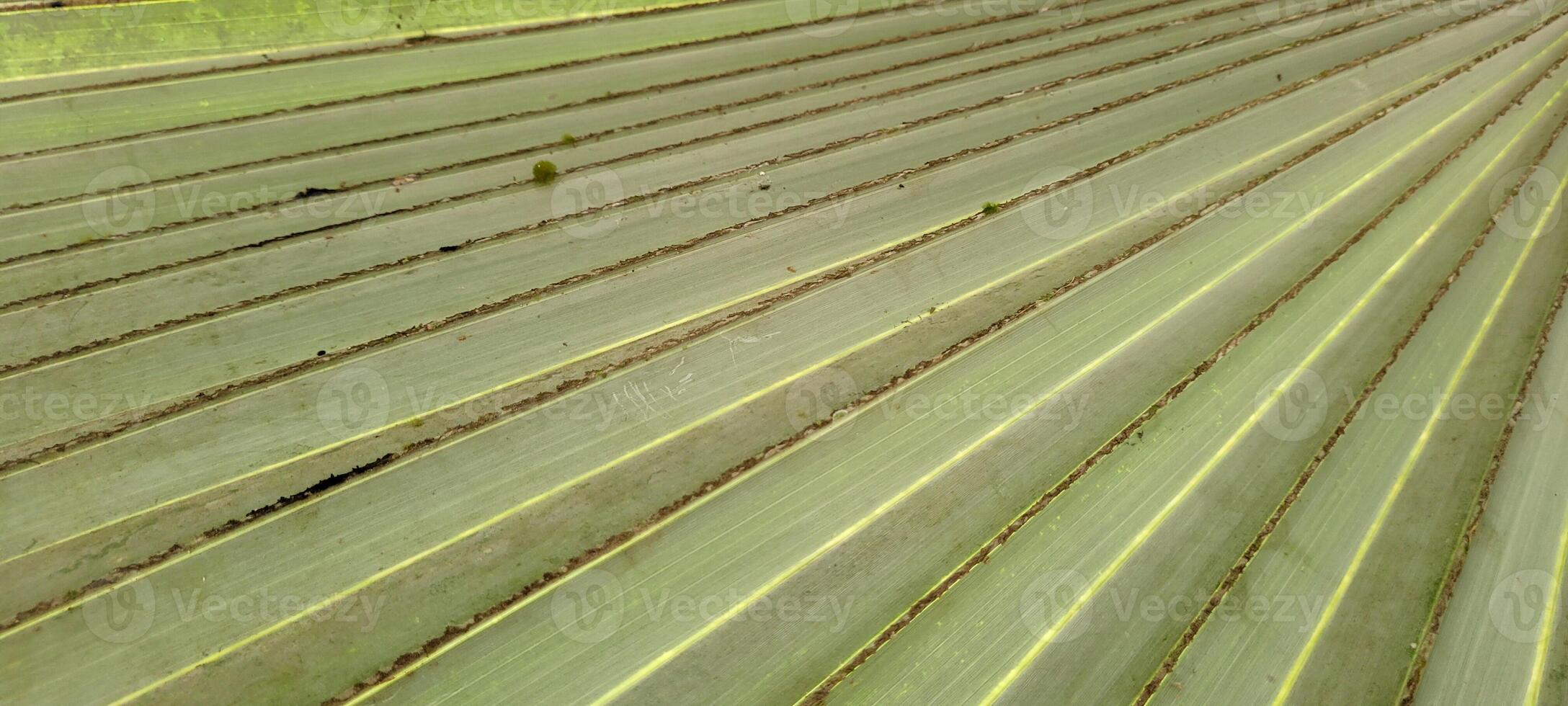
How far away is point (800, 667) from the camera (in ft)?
8.36

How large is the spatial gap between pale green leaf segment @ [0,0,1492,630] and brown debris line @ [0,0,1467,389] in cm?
7

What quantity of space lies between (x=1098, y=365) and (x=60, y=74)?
5395 millimetres

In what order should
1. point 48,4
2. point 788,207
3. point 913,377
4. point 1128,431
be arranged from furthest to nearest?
point 48,4, point 788,207, point 913,377, point 1128,431

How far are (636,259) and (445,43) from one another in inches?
71.7

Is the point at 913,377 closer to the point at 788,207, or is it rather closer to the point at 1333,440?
the point at 788,207

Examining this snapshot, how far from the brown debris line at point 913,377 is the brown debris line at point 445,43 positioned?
5.74 ft

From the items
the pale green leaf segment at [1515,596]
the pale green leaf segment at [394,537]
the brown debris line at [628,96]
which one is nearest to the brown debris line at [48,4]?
the brown debris line at [628,96]

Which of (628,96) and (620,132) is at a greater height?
(628,96)

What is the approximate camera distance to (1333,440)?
2.92 meters

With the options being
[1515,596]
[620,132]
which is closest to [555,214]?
[620,132]

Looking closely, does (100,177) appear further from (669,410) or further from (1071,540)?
(1071,540)

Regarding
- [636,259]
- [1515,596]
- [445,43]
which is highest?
[445,43]

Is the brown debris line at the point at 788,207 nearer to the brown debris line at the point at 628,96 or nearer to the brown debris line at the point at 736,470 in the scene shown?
the brown debris line at the point at 628,96

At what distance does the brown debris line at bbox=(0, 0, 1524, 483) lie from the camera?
2.81 m
